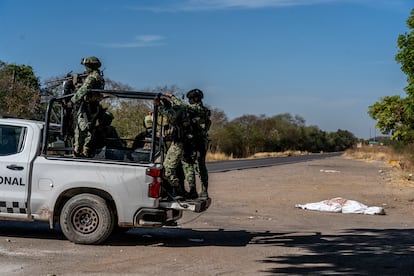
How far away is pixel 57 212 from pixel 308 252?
151 inches

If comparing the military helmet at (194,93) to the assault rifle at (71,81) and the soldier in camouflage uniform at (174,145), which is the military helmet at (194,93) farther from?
the assault rifle at (71,81)

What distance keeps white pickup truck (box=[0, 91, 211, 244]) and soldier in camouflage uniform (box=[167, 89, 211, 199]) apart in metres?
0.63

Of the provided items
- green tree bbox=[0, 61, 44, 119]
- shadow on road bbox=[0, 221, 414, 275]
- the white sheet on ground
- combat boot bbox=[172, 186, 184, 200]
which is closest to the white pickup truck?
combat boot bbox=[172, 186, 184, 200]

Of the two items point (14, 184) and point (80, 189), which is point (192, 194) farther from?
point (14, 184)

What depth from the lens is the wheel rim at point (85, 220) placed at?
31.8ft

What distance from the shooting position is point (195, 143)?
10547 millimetres

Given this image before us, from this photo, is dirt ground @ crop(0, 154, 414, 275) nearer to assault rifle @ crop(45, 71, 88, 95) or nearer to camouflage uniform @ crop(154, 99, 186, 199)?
camouflage uniform @ crop(154, 99, 186, 199)

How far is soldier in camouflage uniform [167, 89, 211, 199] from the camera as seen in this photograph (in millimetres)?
10438

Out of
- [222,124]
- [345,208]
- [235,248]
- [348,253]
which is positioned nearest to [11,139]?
[235,248]

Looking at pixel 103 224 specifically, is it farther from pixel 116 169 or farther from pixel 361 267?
pixel 361 267

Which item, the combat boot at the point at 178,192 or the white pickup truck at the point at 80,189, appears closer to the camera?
the white pickup truck at the point at 80,189

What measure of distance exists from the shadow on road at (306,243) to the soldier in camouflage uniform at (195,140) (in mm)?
1069

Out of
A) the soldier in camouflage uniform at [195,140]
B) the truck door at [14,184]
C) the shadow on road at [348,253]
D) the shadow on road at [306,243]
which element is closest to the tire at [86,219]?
the shadow on road at [306,243]

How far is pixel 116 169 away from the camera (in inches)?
380
